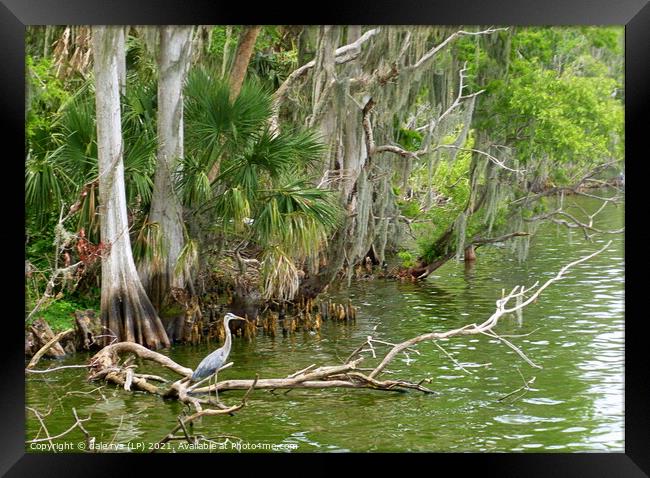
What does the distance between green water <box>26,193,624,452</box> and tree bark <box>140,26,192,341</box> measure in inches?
26.6

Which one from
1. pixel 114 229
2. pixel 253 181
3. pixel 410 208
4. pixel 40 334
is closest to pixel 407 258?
pixel 410 208

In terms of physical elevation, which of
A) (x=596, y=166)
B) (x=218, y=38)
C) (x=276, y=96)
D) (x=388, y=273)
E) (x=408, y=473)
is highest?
(x=218, y=38)

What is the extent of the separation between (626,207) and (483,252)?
9083mm

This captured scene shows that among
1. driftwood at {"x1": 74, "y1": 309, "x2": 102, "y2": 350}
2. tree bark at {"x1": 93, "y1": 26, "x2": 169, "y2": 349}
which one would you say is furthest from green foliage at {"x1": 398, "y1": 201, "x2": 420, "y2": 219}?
driftwood at {"x1": 74, "y1": 309, "x2": 102, "y2": 350}

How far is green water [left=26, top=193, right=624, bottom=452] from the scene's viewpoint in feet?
26.1

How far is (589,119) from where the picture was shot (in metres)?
12.0

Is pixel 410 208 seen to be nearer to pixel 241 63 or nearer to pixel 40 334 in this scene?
pixel 241 63

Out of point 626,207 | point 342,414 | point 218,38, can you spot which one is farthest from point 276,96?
point 626,207

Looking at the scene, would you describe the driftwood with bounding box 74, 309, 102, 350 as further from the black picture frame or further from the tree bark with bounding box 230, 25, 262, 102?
the tree bark with bounding box 230, 25, 262, 102

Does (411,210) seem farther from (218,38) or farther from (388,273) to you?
(218,38)

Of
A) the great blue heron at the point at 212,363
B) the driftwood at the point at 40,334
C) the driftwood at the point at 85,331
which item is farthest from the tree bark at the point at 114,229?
the great blue heron at the point at 212,363

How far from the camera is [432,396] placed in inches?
351
